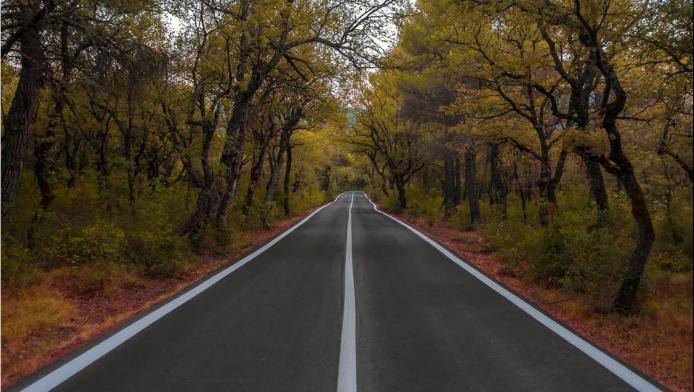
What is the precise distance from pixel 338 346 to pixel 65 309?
417 cm

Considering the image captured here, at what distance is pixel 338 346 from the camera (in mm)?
3971

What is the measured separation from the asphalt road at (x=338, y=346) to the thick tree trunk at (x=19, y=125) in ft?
12.4

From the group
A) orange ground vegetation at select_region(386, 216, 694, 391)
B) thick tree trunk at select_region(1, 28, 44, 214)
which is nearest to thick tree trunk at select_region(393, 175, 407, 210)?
orange ground vegetation at select_region(386, 216, 694, 391)

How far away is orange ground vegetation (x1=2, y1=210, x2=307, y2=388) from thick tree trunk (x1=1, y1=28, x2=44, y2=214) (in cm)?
178

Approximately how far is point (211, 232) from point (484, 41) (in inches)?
359

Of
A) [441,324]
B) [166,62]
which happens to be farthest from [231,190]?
[441,324]

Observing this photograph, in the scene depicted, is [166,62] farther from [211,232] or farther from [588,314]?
[588,314]

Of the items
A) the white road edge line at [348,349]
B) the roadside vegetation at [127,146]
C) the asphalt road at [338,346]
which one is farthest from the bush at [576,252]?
the roadside vegetation at [127,146]

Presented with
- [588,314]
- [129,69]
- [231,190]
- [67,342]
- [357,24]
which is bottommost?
[67,342]

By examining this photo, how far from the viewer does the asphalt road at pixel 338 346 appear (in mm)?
3246

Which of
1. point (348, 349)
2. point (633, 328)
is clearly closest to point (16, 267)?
point (348, 349)

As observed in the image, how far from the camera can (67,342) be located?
4.23 meters

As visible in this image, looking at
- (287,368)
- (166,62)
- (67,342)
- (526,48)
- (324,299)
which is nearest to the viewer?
(287,368)

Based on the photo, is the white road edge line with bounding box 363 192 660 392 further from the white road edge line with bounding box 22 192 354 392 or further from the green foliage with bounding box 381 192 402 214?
the green foliage with bounding box 381 192 402 214
